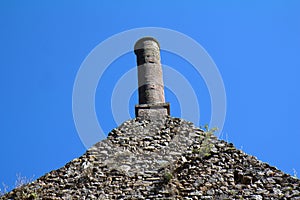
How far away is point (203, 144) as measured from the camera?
12016 millimetres

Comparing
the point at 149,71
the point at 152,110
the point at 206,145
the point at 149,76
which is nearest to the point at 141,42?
the point at 149,71

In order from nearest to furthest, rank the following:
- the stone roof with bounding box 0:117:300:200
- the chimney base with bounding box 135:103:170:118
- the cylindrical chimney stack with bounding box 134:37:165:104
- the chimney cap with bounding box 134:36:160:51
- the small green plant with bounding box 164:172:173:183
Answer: the stone roof with bounding box 0:117:300:200 → the small green plant with bounding box 164:172:173:183 → the chimney base with bounding box 135:103:170:118 → the cylindrical chimney stack with bounding box 134:37:165:104 → the chimney cap with bounding box 134:36:160:51

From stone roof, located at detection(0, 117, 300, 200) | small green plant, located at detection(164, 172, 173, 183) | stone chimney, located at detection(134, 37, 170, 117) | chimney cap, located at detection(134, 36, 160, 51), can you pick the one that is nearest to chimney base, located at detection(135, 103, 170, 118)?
stone chimney, located at detection(134, 37, 170, 117)

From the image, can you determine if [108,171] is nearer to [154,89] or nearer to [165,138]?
[165,138]

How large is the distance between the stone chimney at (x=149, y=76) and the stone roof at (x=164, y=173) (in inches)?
78.0

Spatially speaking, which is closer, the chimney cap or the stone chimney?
the stone chimney

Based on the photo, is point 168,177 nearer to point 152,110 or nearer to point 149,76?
point 152,110

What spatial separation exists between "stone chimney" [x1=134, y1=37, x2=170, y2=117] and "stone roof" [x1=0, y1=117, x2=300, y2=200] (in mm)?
1981

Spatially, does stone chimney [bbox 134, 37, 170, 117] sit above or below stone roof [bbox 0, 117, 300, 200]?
above

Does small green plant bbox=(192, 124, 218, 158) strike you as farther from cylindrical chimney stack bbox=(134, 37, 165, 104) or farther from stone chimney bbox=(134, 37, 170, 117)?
cylindrical chimney stack bbox=(134, 37, 165, 104)

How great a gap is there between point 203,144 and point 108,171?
2161 mm

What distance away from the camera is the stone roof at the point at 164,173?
1074 centimetres

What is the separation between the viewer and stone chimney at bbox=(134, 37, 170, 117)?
1459 cm

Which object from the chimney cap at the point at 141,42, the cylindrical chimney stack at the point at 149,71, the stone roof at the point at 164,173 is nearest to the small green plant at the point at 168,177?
the stone roof at the point at 164,173
